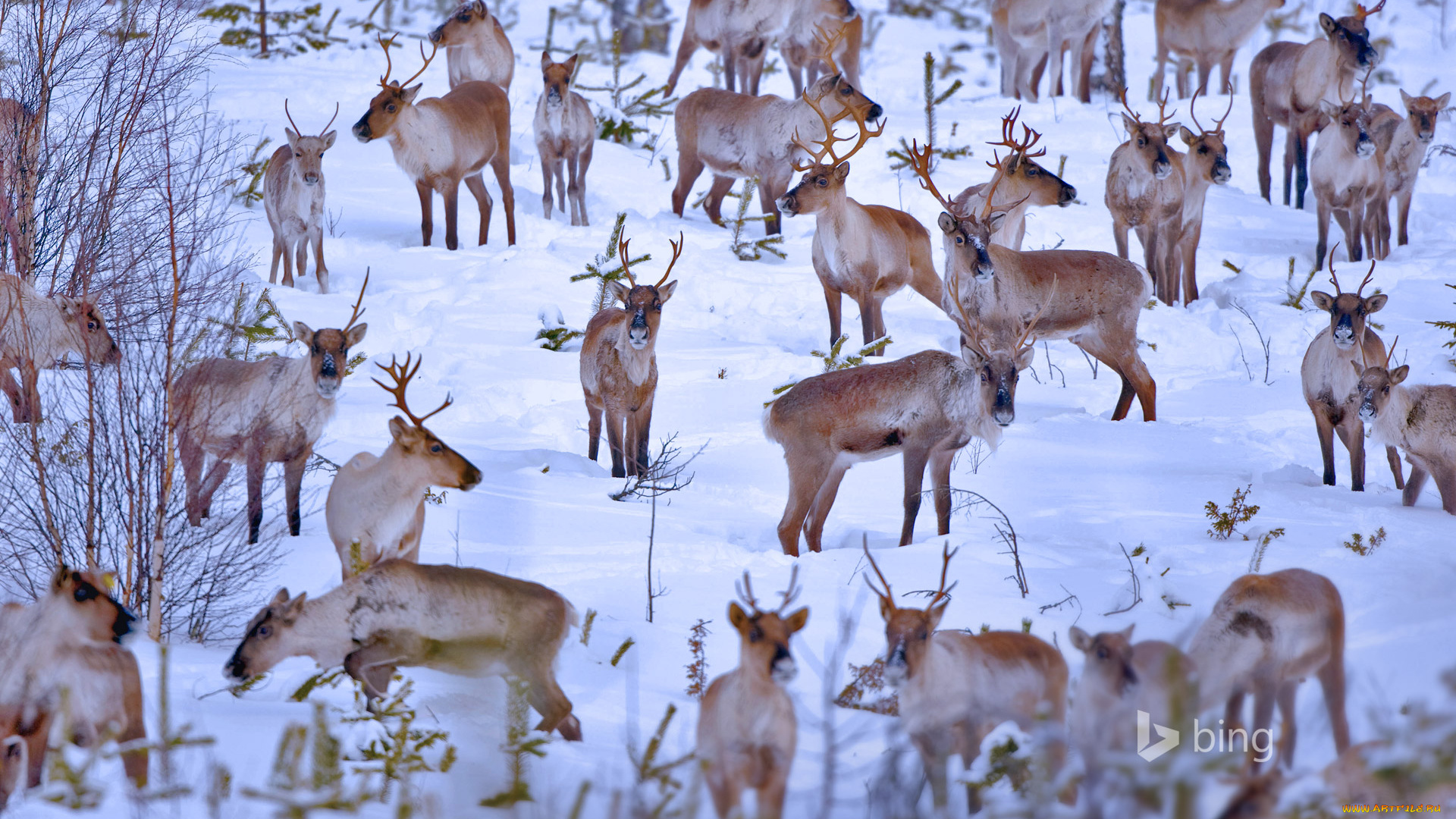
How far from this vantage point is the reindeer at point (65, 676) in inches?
173

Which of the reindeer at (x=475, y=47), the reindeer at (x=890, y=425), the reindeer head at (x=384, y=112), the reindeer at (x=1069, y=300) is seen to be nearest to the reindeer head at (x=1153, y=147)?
the reindeer at (x=1069, y=300)

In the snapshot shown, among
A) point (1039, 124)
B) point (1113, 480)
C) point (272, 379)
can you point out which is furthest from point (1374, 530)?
point (1039, 124)

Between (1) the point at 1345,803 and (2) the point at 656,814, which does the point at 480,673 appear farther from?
(1) the point at 1345,803

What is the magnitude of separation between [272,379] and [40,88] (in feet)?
10.4

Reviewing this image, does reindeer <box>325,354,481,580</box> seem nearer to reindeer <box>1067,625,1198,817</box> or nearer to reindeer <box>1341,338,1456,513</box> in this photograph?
reindeer <box>1067,625,1198,817</box>

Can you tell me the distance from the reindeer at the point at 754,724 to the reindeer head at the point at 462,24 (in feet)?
38.3

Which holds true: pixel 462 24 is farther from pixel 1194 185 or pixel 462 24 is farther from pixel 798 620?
pixel 798 620

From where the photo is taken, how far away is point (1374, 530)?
719 centimetres

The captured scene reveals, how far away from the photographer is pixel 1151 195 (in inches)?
463

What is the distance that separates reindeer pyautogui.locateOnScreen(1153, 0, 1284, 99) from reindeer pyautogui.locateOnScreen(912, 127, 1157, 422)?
7.18 meters

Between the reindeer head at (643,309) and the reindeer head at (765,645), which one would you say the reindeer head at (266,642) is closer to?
the reindeer head at (765,645)

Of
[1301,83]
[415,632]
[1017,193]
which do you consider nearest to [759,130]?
[1017,193]

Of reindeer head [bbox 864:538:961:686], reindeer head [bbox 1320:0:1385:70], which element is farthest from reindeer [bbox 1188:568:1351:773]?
reindeer head [bbox 1320:0:1385:70]

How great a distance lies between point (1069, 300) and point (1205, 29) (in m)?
8.37
